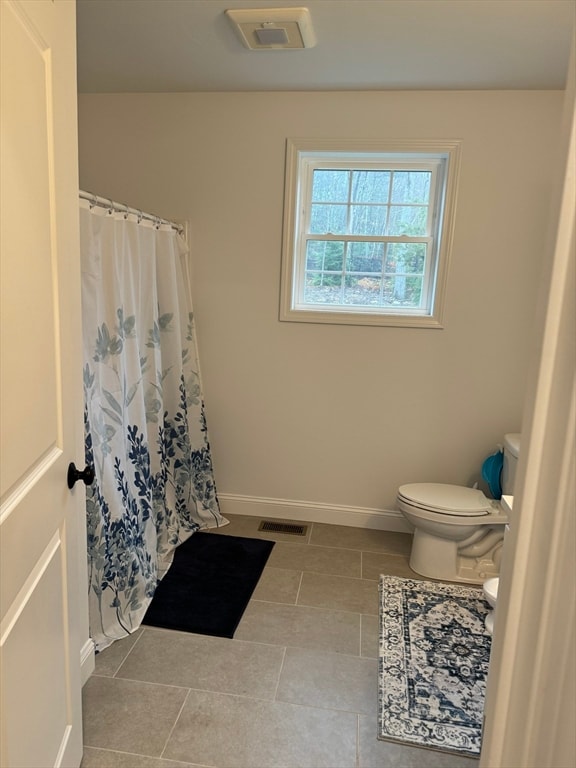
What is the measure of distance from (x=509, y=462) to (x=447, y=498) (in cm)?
34

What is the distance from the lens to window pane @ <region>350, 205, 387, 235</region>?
9.62 feet

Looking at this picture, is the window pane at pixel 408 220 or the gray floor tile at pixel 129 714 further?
the window pane at pixel 408 220

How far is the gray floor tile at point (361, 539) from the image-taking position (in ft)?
9.59

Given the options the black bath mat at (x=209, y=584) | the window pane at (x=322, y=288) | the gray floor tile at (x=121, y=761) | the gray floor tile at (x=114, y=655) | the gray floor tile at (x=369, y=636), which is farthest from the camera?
the window pane at (x=322, y=288)

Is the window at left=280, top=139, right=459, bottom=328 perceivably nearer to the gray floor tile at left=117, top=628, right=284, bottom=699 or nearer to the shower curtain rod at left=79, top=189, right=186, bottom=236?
the shower curtain rod at left=79, top=189, right=186, bottom=236

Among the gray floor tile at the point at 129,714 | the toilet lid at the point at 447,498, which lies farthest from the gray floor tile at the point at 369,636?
the gray floor tile at the point at 129,714

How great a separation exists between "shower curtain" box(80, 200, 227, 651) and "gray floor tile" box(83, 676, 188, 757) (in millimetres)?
230

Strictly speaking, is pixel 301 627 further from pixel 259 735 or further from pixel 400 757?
pixel 400 757

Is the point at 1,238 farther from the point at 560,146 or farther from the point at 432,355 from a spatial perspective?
the point at 432,355

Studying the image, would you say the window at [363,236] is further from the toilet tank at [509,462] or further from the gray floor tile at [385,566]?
the gray floor tile at [385,566]

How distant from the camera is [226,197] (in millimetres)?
2922

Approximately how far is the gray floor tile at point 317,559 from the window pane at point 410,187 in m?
1.90

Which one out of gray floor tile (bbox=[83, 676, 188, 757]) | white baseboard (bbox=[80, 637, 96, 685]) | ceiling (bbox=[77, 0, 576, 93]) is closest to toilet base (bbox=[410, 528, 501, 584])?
gray floor tile (bbox=[83, 676, 188, 757])

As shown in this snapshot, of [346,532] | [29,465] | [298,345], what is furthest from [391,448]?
[29,465]
